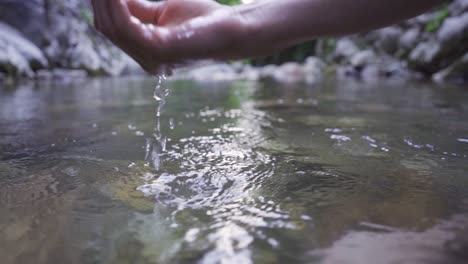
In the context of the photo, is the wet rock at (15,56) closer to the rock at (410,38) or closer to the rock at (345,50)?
the rock at (410,38)

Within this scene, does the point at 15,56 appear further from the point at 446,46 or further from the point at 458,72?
the point at 446,46

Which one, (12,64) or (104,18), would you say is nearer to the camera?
(104,18)

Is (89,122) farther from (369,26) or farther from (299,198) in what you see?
(369,26)

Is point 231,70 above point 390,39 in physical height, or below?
below

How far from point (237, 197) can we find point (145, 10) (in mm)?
650

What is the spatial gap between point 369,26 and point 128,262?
2.80 ft

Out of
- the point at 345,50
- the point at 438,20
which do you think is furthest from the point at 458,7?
the point at 345,50

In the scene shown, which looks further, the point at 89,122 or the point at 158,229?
the point at 89,122

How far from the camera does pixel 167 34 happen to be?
3.41 feet

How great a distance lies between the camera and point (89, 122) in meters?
2.83

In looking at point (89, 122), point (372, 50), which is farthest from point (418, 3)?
point (372, 50)

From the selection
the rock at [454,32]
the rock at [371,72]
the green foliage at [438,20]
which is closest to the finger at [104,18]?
the rock at [454,32]

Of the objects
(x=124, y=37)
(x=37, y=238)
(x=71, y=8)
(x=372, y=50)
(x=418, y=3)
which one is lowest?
(x=37, y=238)

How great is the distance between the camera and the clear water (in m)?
0.85
